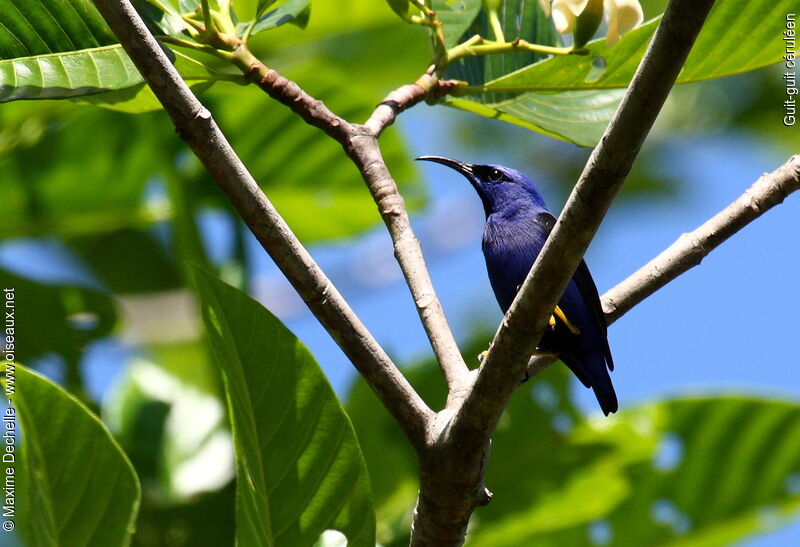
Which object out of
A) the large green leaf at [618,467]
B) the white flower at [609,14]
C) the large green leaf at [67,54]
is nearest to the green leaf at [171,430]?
the large green leaf at [618,467]

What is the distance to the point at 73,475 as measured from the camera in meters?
2.34

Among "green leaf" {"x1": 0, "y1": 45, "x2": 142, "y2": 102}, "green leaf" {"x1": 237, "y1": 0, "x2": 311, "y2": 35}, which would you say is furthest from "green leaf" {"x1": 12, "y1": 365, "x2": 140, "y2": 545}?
"green leaf" {"x1": 237, "y1": 0, "x2": 311, "y2": 35}

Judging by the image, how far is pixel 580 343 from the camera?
3.67 m

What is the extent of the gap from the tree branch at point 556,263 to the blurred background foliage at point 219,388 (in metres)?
1.50

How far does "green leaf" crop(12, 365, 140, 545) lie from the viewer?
2262mm

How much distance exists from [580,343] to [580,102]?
1003mm

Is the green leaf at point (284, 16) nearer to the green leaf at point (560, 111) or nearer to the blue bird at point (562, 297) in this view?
the green leaf at point (560, 111)

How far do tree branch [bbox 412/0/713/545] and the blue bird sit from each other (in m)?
1.47

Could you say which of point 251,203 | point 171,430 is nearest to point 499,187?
point 171,430

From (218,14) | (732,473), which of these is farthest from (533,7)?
(732,473)

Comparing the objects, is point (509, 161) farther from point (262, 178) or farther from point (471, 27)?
point (471, 27)

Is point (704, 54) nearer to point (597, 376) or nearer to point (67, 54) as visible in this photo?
point (597, 376)

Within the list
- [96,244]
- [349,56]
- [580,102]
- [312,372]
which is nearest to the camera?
[312,372]

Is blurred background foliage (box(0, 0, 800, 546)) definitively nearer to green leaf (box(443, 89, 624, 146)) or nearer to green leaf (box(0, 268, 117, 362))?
green leaf (box(0, 268, 117, 362))
